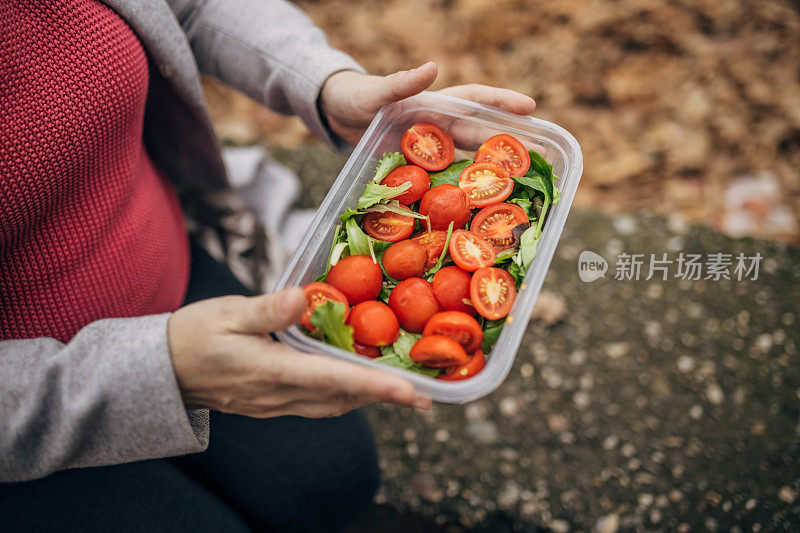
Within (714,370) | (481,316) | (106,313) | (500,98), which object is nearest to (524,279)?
(481,316)

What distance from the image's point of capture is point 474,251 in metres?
1.10

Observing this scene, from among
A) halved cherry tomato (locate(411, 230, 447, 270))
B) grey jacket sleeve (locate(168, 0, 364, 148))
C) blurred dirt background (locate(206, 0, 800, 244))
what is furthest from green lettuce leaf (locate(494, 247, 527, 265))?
blurred dirt background (locate(206, 0, 800, 244))

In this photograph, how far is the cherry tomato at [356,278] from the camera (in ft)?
3.49

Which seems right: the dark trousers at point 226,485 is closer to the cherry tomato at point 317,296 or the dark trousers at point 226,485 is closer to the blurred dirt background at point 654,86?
the cherry tomato at point 317,296

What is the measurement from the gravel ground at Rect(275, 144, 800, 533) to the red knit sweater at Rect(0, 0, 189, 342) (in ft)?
3.30

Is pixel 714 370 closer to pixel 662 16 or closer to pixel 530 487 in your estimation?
pixel 530 487

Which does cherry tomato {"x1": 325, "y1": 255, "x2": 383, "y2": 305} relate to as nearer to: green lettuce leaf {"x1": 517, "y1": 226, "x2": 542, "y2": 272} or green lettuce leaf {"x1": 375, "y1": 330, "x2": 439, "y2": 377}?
green lettuce leaf {"x1": 375, "y1": 330, "x2": 439, "y2": 377}

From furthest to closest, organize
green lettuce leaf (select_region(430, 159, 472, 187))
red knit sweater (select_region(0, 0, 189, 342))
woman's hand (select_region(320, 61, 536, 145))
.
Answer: green lettuce leaf (select_region(430, 159, 472, 187))
woman's hand (select_region(320, 61, 536, 145))
red knit sweater (select_region(0, 0, 189, 342))

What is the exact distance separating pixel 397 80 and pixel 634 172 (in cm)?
170

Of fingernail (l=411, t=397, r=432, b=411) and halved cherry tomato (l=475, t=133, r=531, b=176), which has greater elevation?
halved cherry tomato (l=475, t=133, r=531, b=176)

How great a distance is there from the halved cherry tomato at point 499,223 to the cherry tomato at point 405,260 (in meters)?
0.14

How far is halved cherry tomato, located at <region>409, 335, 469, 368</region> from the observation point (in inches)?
37.6

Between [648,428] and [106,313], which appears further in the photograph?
[648,428]

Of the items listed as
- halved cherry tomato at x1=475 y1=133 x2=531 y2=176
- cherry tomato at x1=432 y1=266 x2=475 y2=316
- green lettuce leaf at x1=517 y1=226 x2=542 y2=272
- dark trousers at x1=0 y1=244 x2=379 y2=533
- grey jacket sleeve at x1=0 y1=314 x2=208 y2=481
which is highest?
halved cherry tomato at x1=475 y1=133 x2=531 y2=176
